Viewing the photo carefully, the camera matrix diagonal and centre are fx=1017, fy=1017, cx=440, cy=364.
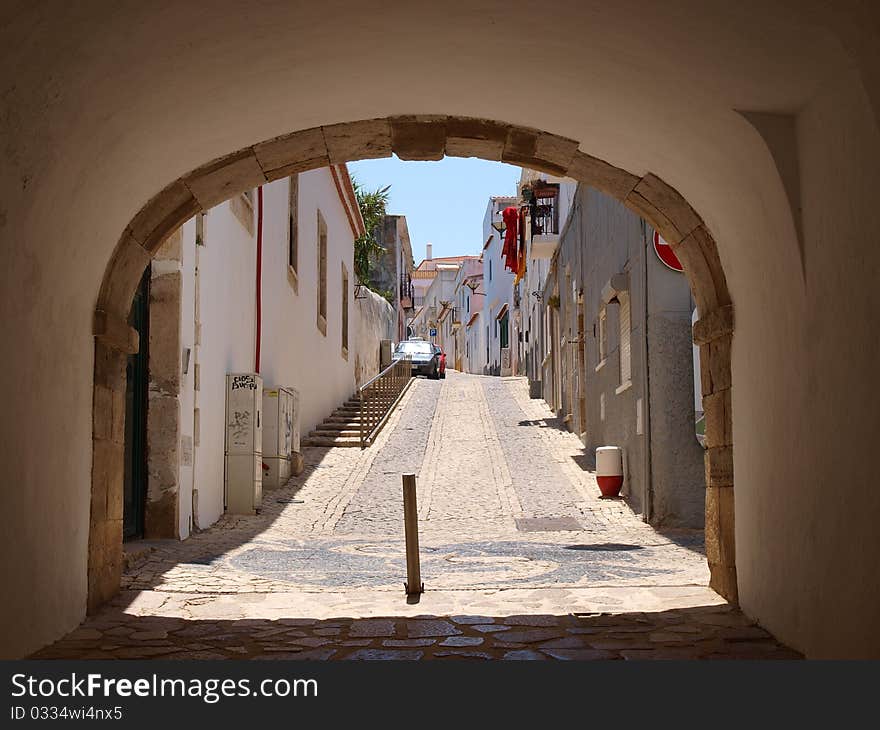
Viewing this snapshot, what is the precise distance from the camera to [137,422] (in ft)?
27.1

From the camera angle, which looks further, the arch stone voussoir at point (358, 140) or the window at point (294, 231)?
the window at point (294, 231)

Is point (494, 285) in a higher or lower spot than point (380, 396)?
higher

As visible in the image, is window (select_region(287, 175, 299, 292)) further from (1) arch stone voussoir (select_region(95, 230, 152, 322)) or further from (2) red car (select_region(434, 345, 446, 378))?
(2) red car (select_region(434, 345, 446, 378))

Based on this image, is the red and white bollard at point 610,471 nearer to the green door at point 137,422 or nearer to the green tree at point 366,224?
the green door at point 137,422

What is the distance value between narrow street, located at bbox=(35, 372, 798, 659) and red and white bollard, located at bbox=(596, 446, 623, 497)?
214mm

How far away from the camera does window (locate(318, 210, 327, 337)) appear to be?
17.8 m

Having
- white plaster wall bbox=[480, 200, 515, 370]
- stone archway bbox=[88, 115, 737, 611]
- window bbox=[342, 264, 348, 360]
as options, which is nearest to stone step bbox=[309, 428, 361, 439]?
window bbox=[342, 264, 348, 360]

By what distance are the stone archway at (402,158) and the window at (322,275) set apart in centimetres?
1152

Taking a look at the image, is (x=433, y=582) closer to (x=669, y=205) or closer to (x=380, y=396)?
(x=669, y=205)

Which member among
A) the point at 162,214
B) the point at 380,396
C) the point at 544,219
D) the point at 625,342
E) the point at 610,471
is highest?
the point at 544,219

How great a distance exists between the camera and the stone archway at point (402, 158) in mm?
5602

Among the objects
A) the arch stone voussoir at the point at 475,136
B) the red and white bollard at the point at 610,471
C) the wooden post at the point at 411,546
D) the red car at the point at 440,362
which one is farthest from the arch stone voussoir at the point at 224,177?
the red car at the point at 440,362

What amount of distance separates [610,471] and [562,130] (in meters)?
6.18

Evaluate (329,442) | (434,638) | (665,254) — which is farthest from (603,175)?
(329,442)
